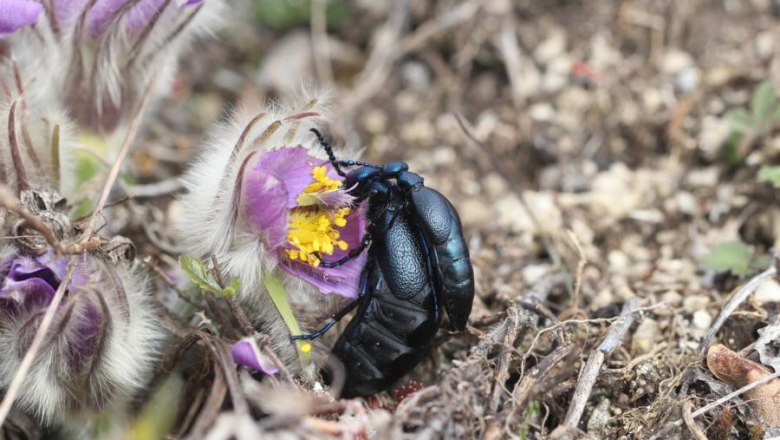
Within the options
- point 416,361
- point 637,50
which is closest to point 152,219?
point 416,361

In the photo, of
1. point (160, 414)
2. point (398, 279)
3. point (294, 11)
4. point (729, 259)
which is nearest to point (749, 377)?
point (729, 259)

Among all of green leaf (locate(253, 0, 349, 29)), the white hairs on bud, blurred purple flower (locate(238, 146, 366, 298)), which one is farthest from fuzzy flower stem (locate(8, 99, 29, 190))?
green leaf (locate(253, 0, 349, 29))

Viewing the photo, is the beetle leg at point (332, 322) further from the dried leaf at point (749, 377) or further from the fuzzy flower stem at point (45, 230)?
the dried leaf at point (749, 377)

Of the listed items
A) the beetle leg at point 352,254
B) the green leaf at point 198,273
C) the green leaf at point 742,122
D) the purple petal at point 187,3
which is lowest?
the green leaf at point 742,122

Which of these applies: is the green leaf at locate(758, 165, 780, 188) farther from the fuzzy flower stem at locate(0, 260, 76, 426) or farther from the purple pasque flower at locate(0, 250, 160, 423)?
the fuzzy flower stem at locate(0, 260, 76, 426)

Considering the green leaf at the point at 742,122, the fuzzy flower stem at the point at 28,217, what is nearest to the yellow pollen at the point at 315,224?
the fuzzy flower stem at the point at 28,217

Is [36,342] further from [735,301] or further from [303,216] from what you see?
[735,301]
